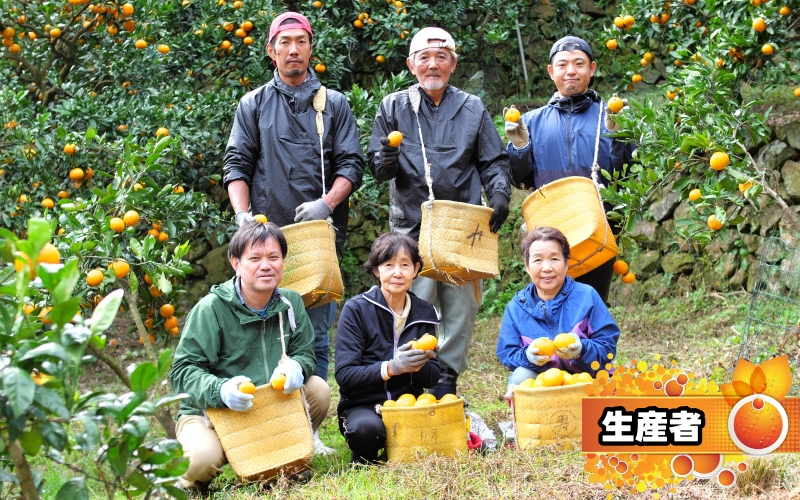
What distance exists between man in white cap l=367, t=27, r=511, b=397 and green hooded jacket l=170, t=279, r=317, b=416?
75 cm

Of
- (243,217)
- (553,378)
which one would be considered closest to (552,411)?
(553,378)

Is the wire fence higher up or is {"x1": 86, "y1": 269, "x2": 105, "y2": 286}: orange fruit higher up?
{"x1": 86, "y1": 269, "x2": 105, "y2": 286}: orange fruit

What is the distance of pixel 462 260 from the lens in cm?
350

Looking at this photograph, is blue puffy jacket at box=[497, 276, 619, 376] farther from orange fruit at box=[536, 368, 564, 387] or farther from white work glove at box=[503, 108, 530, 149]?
white work glove at box=[503, 108, 530, 149]

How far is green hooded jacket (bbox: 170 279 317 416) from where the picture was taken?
3.07m

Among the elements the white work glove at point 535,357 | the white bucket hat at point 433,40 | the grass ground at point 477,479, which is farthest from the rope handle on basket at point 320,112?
the grass ground at point 477,479

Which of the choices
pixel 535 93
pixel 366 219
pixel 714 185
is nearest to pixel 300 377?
pixel 714 185

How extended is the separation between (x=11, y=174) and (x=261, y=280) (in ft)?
8.77

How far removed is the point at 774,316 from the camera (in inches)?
184

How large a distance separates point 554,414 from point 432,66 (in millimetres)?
1601

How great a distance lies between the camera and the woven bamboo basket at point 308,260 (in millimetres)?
3422

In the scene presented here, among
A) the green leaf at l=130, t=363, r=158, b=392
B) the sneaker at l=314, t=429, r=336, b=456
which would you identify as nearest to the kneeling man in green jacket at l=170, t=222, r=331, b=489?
the sneaker at l=314, t=429, r=336, b=456

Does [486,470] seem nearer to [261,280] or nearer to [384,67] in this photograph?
[261,280]

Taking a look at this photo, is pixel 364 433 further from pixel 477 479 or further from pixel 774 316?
pixel 774 316
